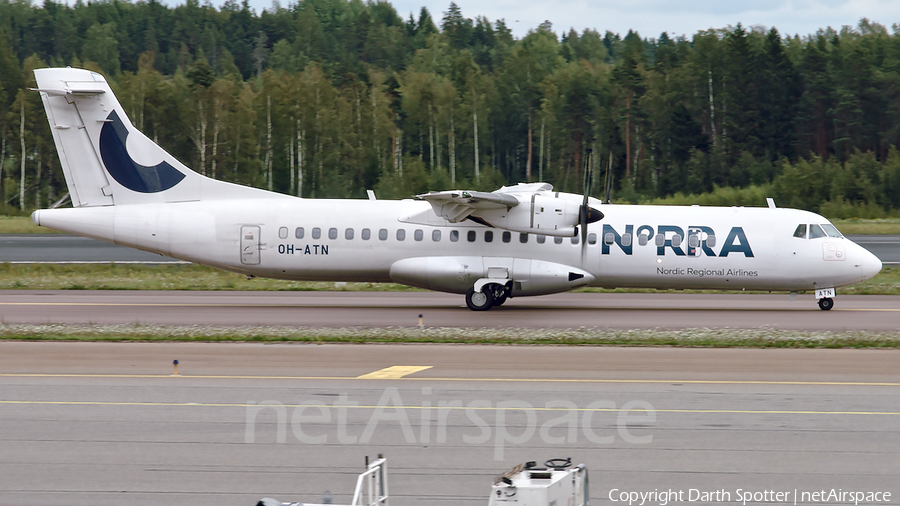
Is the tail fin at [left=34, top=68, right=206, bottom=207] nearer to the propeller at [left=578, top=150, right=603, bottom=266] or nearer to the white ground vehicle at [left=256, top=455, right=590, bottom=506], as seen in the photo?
the propeller at [left=578, top=150, right=603, bottom=266]

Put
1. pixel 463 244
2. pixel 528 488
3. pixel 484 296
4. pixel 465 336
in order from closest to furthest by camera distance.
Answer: pixel 528 488, pixel 465 336, pixel 484 296, pixel 463 244

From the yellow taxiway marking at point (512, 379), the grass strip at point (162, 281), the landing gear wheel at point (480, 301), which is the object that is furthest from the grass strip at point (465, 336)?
the grass strip at point (162, 281)

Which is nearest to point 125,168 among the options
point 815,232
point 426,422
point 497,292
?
point 497,292

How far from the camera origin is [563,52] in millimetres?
103188

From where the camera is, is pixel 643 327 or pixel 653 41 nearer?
pixel 643 327

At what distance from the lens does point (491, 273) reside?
22.1 meters

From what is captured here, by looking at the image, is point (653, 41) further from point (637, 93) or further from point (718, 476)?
point (718, 476)

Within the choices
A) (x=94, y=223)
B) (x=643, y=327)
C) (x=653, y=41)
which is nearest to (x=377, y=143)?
(x=94, y=223)

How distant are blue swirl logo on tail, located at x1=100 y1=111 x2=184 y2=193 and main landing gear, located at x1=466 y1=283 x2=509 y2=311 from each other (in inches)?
333

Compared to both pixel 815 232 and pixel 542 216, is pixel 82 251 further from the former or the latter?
pixel 815 232

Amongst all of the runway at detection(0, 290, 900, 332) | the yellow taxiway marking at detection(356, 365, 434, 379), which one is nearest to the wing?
the runway at detection(0, 290, 900, 332)

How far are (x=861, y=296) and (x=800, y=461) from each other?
2008cm

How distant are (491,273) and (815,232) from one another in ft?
28.0

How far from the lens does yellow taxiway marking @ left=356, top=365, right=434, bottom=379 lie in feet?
42.0
